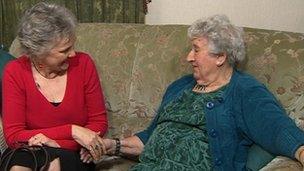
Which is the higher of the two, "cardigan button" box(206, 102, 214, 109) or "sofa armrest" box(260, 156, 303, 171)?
"cardigan button" box(206, 102, 214, 109)

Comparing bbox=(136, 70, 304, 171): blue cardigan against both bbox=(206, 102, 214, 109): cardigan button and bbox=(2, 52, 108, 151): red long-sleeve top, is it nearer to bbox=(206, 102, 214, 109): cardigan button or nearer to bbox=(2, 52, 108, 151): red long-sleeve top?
bbox=(206, 102, 214, 109): cardigan button

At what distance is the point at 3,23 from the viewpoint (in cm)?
273

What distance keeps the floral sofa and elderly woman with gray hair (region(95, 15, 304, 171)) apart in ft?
0.49

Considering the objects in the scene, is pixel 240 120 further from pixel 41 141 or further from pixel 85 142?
pixel 41 141

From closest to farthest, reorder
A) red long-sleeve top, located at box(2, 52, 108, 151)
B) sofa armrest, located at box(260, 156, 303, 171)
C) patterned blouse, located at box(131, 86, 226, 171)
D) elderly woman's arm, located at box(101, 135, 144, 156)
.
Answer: sofa armrest, located at box(260, 156, 303, 171)
patterned blouse, located at box(131, 86, 226, 171)
red long-sleeve top, located at box(2, 52, 108, 151)
elderly woman's arm, located at box(101, 135, 144, 156)

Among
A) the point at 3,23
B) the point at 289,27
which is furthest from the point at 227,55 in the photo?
the point at 3,23

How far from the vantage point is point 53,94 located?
1.87m

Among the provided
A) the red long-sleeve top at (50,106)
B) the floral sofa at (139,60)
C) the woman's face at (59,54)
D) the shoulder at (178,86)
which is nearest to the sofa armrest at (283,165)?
the floral sofa at (139,60)

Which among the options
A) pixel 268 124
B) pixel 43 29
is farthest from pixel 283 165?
pixel 43 29

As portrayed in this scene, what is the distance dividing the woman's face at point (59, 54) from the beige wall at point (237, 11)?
3.66 ft

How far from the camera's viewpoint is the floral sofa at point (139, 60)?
74.3 inches

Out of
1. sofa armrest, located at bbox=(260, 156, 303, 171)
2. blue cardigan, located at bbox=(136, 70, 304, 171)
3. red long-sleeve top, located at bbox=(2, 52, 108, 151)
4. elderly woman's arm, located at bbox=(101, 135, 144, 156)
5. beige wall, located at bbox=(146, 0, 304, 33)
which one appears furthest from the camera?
beige wall, located at bbox=(146, 0, 304, 33)

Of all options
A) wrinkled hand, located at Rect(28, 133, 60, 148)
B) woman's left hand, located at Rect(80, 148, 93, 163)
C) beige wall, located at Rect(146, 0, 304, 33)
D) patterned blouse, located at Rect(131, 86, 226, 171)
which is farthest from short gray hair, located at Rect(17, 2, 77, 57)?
beige wall, located at Rect(146, 0, 304, 33)

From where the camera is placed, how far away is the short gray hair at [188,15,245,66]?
1763mm
